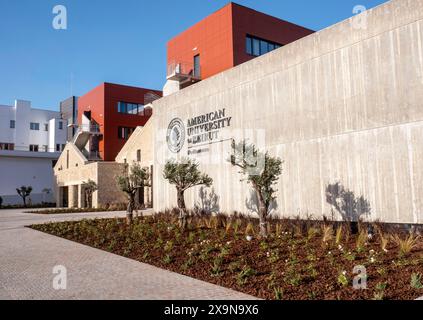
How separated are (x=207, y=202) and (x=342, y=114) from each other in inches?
340

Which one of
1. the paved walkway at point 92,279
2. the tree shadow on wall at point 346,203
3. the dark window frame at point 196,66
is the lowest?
the paved walkway at point 92,279

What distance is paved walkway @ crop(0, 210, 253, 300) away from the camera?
20.2 ft

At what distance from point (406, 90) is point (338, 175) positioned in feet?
11.4

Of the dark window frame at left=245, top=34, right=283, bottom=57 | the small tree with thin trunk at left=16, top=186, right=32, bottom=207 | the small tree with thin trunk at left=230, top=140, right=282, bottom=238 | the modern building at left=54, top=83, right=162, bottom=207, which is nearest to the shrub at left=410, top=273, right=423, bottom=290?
the small tree with thin trunk at left=230, top=140, right=282, bottom=238

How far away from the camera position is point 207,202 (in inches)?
758

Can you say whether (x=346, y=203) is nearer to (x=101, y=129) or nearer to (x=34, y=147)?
(x=101, y=129)

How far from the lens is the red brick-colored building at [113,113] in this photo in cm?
4150

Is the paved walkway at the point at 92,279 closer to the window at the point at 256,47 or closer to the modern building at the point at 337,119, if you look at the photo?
the modern building at the point at 337,119

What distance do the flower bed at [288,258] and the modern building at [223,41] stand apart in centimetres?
1582

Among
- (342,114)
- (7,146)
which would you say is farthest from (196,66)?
(7,146)

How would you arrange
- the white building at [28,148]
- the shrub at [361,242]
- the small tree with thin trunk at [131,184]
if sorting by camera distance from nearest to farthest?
the shrub at [361,242] < the small tree with thin trunk at [131,184] < the white building at [28,148]

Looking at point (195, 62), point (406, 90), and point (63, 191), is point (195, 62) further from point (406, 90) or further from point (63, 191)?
point (63, 191)

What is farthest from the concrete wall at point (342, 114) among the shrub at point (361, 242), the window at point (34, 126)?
the window at point (34, 126)

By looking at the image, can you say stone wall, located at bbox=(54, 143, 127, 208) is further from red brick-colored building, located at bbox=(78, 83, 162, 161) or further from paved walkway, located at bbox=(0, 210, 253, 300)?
paved walkway, located at bbox=(0, 210, 253, 300)
